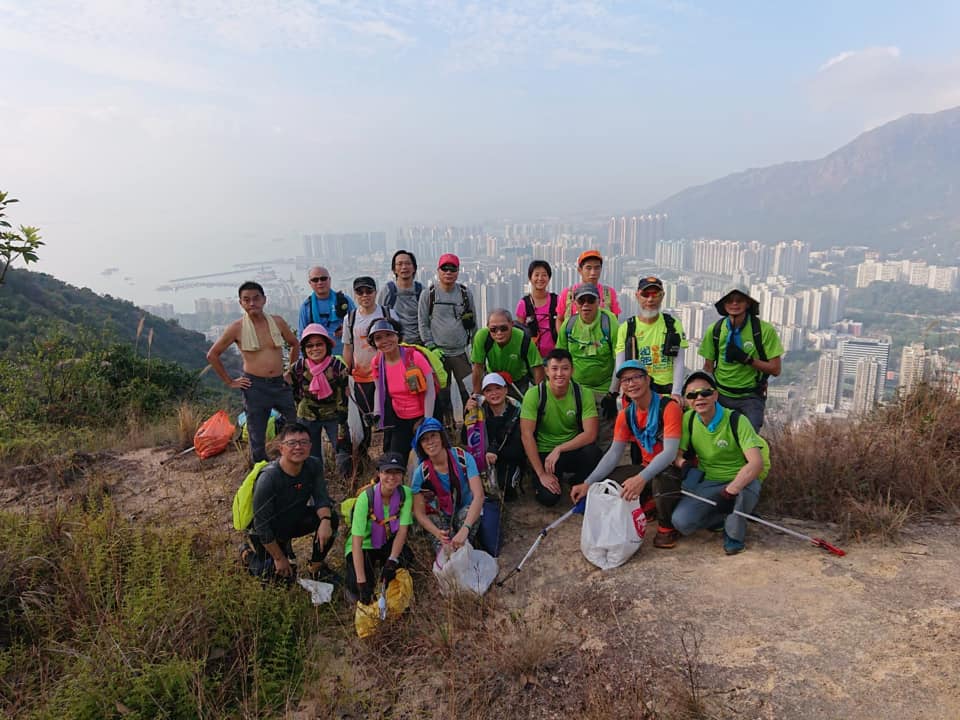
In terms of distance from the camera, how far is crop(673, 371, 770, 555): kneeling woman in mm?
4176

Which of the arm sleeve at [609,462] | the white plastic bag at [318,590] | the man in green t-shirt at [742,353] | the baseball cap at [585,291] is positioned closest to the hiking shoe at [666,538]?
the arm sleeve at [609,462]

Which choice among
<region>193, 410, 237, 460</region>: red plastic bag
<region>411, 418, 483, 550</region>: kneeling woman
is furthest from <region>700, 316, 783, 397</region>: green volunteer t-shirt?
<region>193, 410, 237, 460</region>: red plastic bag

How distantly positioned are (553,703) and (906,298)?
31.5 meters

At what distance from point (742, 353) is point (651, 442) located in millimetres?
1192

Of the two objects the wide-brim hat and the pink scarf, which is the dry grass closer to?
the wide-brim hat

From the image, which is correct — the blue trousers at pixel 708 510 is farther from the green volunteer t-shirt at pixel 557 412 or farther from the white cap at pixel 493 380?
the white cap at pixel 493 380

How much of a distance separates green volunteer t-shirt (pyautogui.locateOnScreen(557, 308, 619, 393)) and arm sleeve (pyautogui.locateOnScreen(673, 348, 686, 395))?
2.34ft

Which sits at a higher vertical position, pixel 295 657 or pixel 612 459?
pixel 612 459

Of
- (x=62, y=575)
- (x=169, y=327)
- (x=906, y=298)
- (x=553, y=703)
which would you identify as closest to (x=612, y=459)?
(x=553, y=703)

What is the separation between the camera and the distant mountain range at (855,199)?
180ft

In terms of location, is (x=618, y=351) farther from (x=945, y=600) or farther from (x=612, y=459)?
(x=945, y=600)

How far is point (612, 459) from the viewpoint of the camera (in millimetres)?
4621

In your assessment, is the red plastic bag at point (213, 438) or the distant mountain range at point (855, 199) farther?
the distant mountain range at point (855, 199)

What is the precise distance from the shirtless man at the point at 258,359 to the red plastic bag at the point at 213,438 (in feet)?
4.98
